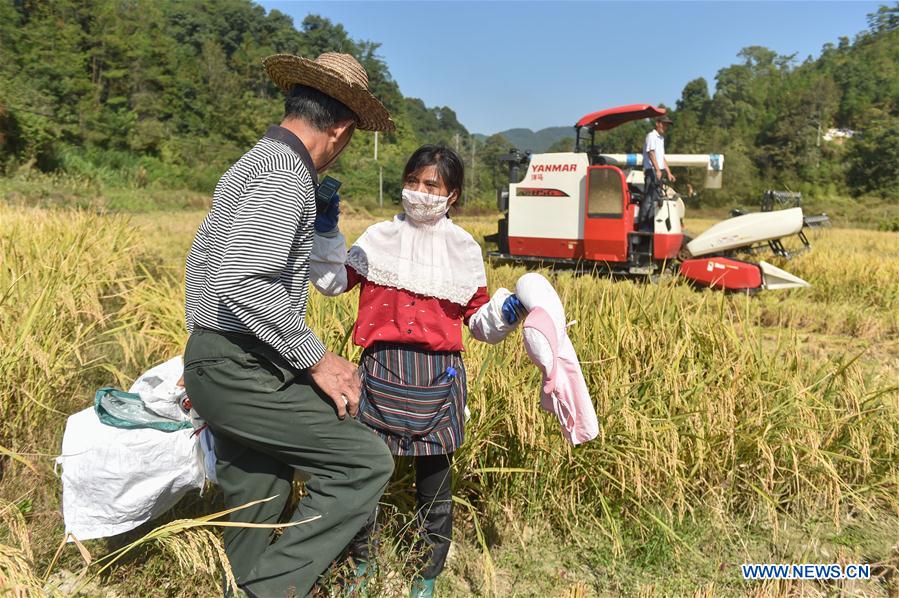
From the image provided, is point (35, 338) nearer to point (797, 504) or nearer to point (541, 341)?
point (541, 341)

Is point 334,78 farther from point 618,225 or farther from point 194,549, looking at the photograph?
point 618,225

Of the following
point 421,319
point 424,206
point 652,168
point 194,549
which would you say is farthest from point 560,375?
point 652,168

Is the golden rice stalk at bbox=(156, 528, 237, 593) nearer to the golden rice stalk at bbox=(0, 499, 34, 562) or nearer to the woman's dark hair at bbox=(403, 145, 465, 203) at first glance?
the golden rice stalk at bbox=(0, 499, 34, 562)

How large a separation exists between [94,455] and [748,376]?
2726 millimetres

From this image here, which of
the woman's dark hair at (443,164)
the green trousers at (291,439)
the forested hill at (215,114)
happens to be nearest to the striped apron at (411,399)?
the green trousers at (291,439)

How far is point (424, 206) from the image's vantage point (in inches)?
72.9

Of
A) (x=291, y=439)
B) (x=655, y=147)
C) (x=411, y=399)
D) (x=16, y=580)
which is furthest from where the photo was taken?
(x=655, y=147)

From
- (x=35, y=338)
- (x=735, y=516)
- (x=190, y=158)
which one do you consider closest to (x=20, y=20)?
(x=190, y=158)

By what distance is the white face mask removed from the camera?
184cm

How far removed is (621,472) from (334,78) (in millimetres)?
1799

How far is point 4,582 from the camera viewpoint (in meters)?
1.26

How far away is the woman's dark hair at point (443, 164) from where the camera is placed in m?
1.83

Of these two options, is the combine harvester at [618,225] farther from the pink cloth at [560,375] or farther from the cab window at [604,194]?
the pink cloth at [560,375]

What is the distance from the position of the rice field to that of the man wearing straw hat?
15.3 inches
